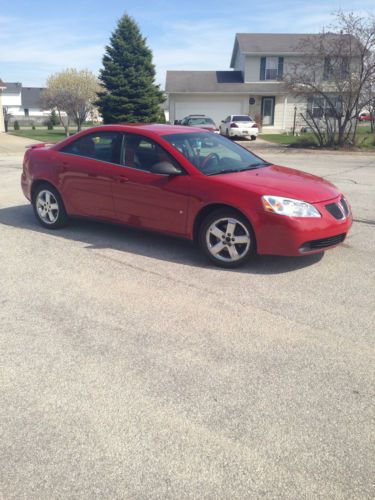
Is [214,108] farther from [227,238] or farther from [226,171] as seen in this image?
[227,238]

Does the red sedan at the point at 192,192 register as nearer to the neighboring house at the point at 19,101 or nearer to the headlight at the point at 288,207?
the headlight at the point at 288,207

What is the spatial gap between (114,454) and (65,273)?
2.98m

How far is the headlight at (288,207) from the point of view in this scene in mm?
4973

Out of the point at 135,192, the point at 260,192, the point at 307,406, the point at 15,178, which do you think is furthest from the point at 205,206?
the point at 15,178

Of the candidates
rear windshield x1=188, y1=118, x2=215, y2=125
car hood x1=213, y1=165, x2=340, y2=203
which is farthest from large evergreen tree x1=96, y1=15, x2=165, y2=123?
car hood x1=213, y1=165, x2=340, y2=203

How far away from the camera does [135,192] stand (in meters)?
5.87

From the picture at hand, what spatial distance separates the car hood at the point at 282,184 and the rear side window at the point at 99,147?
1528mm

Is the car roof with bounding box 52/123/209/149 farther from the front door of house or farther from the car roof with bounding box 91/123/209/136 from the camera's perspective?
the front door of house

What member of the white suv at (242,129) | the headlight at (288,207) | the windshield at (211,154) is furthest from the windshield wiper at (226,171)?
the white suv at (242,129)

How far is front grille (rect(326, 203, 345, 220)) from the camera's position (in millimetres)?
5242

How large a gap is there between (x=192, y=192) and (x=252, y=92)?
112 ft

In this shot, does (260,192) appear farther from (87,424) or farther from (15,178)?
(15,178)

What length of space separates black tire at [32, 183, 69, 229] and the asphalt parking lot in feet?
3.95

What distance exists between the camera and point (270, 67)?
38.1 m
